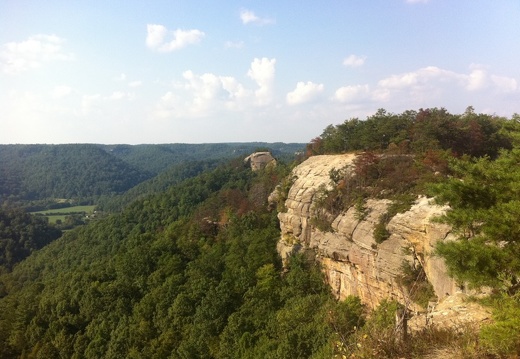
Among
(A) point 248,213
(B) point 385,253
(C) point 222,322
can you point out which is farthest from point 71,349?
(B) point 385,253

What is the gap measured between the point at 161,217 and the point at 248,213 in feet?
82.3

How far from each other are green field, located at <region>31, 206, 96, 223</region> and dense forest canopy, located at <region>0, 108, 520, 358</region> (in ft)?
292

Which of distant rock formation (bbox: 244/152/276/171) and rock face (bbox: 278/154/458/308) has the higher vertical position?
distant rock formation (bbox: 244/152/276/171)

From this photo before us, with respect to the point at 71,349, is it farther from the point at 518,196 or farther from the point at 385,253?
the point at 518,196

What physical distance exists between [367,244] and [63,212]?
133m

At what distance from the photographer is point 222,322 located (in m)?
24.2

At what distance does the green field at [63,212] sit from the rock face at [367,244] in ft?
356

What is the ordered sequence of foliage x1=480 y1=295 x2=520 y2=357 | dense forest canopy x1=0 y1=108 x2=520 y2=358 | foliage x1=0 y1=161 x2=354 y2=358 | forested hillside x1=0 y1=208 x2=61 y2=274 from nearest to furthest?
1. foliage x1=480 y1=295 x2=520 y2=357
2. dense forest canopy x1=0 y1=108 x2=520 y2=358
3. foliage x1=0 y1=161 x2=354 y2=358
4. forested hillside x1=0 y1=208 x2=61 y2=274

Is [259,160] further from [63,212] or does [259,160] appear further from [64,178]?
[64,178]

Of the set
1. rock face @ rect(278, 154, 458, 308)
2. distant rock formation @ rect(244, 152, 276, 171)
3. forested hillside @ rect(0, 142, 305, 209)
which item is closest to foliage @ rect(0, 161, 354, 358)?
rock face @ rect(278, 154, 458, 308)

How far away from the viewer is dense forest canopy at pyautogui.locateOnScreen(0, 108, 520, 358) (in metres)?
9.27

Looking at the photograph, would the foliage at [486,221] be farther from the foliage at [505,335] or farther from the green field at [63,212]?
the green field at [63,212]

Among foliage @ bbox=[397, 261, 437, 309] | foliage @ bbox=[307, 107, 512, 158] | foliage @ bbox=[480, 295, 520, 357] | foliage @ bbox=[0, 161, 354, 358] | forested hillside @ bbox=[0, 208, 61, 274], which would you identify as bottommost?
forested hillside @ bbox=[0, 208, 61, 274]

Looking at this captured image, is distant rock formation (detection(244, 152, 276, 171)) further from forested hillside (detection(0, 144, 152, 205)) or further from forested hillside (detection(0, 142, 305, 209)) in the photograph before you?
forested hillside (detection(0, 144, 152, 205))
